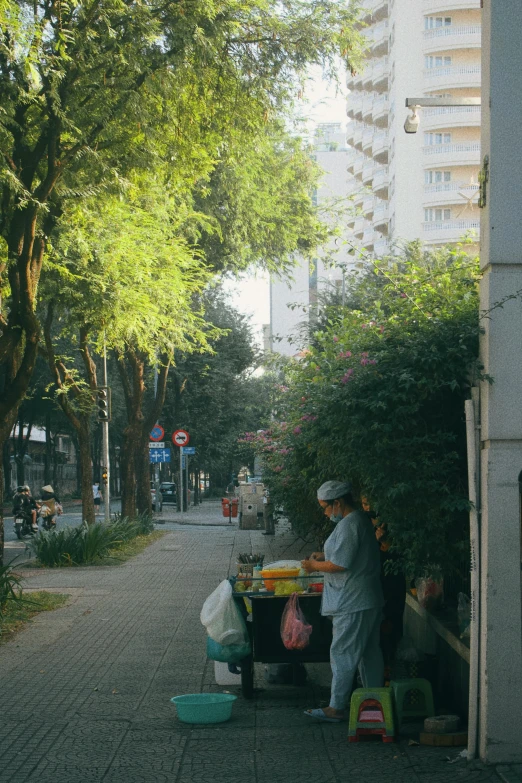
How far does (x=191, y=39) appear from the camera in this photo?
12.8m

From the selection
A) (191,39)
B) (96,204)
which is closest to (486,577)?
(191,39)

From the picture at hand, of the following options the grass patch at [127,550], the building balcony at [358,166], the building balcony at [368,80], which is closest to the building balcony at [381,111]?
the building balcony at [368,80]

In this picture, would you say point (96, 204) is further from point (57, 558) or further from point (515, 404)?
point (515, 404)

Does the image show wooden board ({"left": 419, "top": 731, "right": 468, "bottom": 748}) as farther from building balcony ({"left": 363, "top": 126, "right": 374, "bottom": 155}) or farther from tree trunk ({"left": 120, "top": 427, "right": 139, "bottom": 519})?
building balcony ({"left": 363, "top": 126, "right": 374, "bottom": 155})

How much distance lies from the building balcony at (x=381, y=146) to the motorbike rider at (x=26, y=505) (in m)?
55.5

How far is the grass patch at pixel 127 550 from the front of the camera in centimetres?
2123

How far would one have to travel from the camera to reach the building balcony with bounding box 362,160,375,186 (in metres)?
86.0

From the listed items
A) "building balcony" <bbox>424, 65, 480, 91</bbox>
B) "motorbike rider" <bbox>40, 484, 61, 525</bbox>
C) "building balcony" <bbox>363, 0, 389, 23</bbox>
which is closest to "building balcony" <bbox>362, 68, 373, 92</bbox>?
"building balcony" <bbox>363, 0, 389, 23</bbox>

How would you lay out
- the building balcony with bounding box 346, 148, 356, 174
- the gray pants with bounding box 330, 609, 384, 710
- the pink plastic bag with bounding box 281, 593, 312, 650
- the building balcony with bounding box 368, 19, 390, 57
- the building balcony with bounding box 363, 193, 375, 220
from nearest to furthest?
the gray pants with bounding box 330, 609, 384, 710
the pink plastic bag with bounding box 281, 593, 312, 650
the building balcony with bounding box 368, 19, 390, 57
the building balcony with bounding box 363, 193, 375, 220
the building balcony with bounding box 346, 148, 356, 174

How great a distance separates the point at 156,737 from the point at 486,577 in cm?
252

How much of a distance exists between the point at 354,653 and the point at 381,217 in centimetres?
7699

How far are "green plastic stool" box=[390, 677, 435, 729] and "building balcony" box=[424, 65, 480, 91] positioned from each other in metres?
71.2

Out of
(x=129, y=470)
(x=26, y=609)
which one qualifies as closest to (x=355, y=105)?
(x=129, y=470)

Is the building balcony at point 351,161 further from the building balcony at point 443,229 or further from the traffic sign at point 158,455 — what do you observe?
the traffic sign at point 158,455
